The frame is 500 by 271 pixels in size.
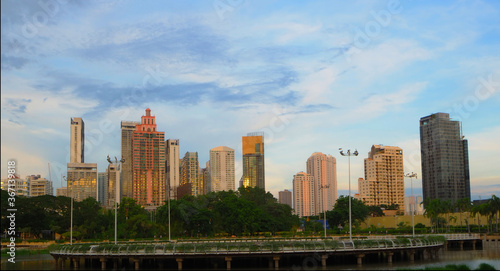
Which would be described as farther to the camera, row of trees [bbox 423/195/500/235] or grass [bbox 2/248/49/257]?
row of trees [bbox 423/195/500/235]

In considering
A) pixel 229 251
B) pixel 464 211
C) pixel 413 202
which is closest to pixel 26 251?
pixel 229 251

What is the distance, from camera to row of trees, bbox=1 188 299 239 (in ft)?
259

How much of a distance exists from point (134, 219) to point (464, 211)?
64349 mm

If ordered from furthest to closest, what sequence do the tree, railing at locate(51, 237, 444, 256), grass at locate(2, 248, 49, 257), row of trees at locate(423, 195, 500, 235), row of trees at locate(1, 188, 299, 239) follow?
the tree → row of trees at locate(423, 195, 500, 235) → row of trees at locate(1, 188, 299, 239) → grass at locate(2, 248, 49, 257) → railing at locate(51, 237, 444, 256)

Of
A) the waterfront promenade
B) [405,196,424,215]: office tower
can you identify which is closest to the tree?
[405,196,424,215]: office tower

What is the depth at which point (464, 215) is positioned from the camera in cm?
10281

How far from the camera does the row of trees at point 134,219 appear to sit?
79062 mm

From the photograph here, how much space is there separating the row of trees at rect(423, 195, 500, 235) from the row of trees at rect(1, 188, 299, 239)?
28958 mm

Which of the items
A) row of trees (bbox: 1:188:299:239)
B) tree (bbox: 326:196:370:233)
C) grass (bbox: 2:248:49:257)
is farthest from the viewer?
tree (bbox: 326:196:370:233)

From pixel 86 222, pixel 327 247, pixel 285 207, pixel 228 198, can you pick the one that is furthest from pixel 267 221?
pixel 327 247

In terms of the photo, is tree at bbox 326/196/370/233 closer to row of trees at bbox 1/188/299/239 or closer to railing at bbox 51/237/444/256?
row of trees at bbox 1/188/299/239

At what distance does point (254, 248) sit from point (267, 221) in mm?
48829

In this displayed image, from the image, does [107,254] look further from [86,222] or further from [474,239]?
[474,239]

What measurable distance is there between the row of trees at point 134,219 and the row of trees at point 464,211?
29.0 m
